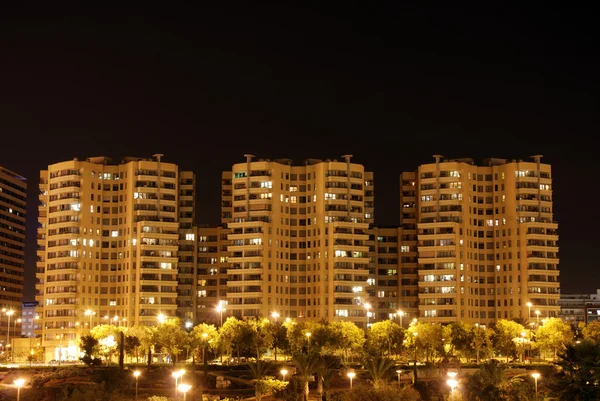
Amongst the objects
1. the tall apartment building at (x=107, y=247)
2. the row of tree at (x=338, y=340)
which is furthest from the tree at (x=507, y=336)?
the tall apartment building at (x=107, y=247)

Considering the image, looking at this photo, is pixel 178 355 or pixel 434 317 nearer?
pixel 178 355

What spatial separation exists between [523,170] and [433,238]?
2263 cm

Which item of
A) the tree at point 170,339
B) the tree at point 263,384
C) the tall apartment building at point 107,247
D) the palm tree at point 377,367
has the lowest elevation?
the tree at point 263,384

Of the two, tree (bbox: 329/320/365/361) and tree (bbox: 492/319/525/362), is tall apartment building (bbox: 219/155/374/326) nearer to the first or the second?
tree (bbox: 329/320/365/361)

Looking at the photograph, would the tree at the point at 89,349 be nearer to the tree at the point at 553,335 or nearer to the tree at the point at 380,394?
the tree at the point at 380,394

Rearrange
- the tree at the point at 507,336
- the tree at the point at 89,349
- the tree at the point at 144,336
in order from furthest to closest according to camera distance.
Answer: the tree at the point at 507,336, the tree at the point at 144,336, the tree at the point at 89,349

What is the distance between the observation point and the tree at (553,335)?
141m

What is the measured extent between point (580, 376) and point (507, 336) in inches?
3633

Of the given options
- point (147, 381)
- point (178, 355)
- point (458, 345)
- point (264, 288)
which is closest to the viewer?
point (147, 381)

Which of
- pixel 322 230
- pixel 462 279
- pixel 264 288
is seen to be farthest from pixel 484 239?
pixel 264 288

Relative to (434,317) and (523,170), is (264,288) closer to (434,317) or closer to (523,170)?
(434,317)

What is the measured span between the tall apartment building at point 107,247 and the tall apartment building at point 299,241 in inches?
547

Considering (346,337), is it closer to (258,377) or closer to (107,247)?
(258,377)

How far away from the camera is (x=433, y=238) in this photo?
18925cm
